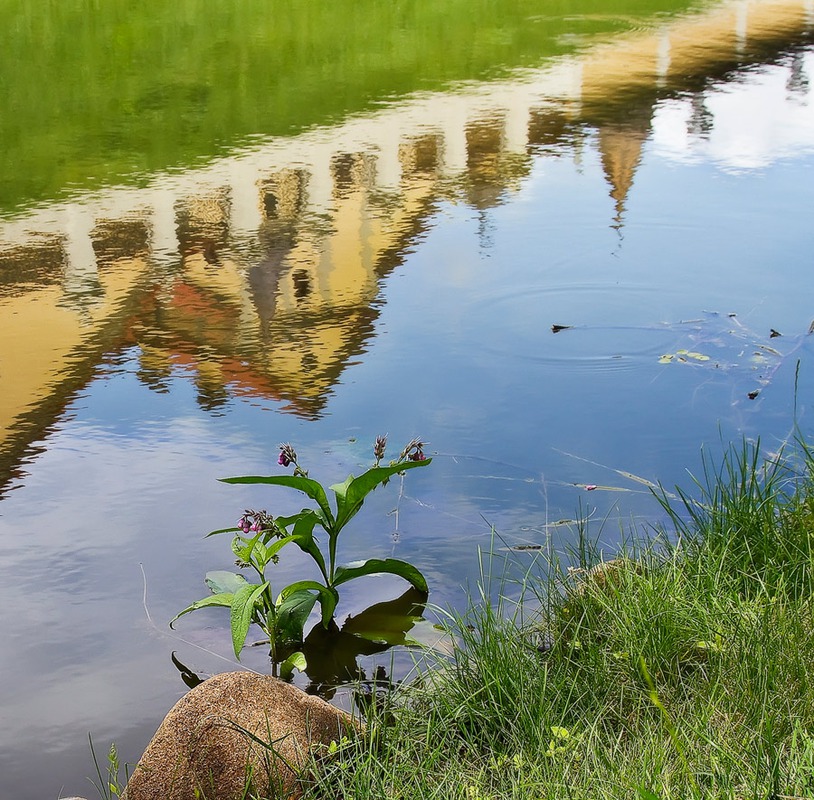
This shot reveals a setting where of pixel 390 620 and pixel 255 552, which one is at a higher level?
pixel 255 552

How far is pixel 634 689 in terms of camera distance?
3273 mm

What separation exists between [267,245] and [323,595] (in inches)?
173

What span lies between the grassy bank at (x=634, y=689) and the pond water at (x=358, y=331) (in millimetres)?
581

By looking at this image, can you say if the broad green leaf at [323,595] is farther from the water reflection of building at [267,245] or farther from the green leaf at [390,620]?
the water reflection of building at [267,245]

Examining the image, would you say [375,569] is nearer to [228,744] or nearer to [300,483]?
[300,483]

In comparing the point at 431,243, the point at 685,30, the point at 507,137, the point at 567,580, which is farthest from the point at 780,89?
the point at 567,580

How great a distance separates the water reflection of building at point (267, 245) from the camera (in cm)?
614

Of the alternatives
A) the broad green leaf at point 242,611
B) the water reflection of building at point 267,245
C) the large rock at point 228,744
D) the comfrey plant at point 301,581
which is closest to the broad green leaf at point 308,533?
the comfrey plant at point 301,581

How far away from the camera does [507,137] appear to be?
419 inches

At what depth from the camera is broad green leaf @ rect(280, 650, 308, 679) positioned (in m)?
3.64

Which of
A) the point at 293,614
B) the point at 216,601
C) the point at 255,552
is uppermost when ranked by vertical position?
the point at 255,552

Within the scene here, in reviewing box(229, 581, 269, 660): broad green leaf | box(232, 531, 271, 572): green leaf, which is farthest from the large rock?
box(232, 531, 271, 572): green leaf

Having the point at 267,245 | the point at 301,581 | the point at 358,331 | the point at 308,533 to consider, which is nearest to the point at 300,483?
the point at 308,533

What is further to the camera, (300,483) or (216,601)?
(300,483)
